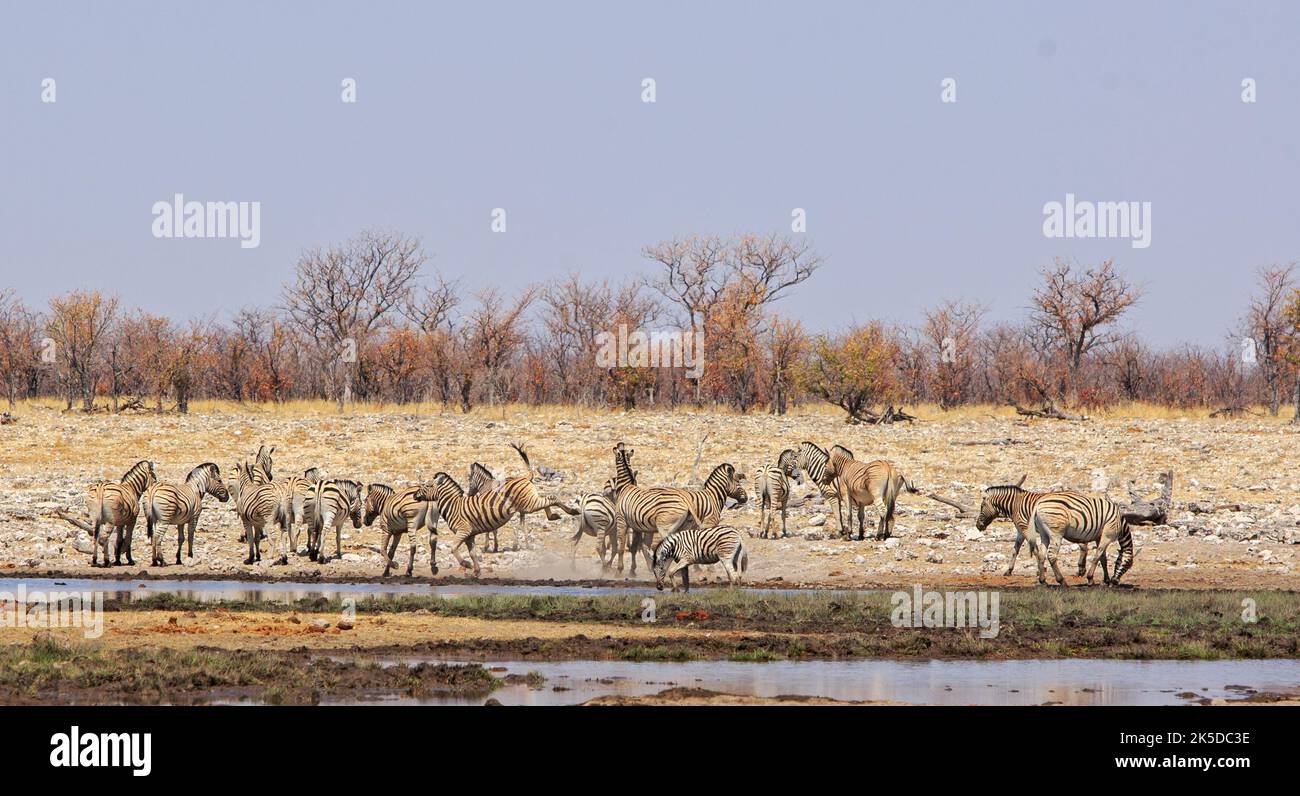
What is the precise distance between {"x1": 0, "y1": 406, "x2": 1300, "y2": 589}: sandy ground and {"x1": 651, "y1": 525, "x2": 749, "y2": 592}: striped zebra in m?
2.50

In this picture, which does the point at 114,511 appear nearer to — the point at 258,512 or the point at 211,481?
the point at 258,512

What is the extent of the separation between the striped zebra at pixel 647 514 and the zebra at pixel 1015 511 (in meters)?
4.28

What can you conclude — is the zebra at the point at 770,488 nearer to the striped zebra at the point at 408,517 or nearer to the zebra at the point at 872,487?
the zebra at the point at 872,487

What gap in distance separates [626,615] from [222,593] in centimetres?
545

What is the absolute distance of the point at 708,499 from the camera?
21312 millimetres

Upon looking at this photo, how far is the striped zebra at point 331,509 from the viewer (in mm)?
22533

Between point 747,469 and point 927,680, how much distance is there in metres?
16.9

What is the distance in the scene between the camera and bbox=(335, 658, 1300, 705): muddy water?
1214cm

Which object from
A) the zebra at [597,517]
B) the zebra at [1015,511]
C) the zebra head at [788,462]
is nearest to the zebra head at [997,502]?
the zebra at [1015,511]

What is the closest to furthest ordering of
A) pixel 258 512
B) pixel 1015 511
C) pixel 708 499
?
1. pixel 1015 511
2. pixel 708 499
3. pixel 258 512

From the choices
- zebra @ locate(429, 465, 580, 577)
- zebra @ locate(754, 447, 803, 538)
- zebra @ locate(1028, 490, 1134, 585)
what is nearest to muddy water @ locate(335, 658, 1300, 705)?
zebra @ locate(1028, 490, 1134, 585)

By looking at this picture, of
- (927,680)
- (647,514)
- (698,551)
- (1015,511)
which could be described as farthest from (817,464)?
(927,680)

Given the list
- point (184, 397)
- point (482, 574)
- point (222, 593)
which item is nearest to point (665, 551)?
→ point (482, 574)
